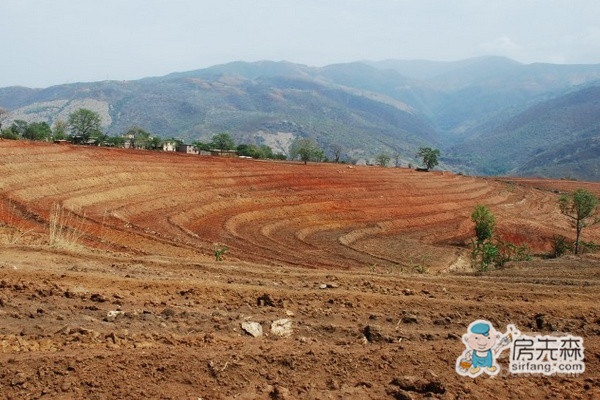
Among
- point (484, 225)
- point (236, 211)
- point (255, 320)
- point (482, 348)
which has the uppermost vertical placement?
point (482, 348)

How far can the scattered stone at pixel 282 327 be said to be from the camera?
679cm

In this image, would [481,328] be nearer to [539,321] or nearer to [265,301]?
[539,321]

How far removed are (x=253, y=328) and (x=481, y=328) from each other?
140 inches

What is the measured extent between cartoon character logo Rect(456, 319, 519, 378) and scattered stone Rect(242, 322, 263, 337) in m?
2.71

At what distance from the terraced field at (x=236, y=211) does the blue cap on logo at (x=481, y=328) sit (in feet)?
45.7

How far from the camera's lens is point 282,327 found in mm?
6961

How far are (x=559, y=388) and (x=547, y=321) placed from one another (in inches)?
90.9

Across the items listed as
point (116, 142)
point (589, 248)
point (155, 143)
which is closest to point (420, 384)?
point (589, 248)

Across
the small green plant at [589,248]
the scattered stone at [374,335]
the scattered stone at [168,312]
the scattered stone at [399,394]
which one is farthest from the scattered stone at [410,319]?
the small green plant at [589,248]

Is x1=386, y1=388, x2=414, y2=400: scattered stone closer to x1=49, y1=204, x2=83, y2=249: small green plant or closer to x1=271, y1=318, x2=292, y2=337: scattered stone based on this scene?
x1=271, y1=318, x2=292, y2=337: scattered stone

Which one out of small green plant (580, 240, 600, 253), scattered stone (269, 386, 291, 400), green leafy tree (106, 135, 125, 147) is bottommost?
small green plant (580, 240, 600, 253)

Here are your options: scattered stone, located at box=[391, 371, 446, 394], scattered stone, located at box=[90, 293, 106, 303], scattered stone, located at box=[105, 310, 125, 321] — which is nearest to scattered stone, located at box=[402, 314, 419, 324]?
scattered stone, located at box=[391, 371, 446, 394]

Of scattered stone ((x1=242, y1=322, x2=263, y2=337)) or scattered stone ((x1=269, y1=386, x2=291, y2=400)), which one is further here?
scattered stone ((x1=242, y1=322, x2=263, y2=337))

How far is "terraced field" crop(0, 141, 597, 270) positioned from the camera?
2378 cm
